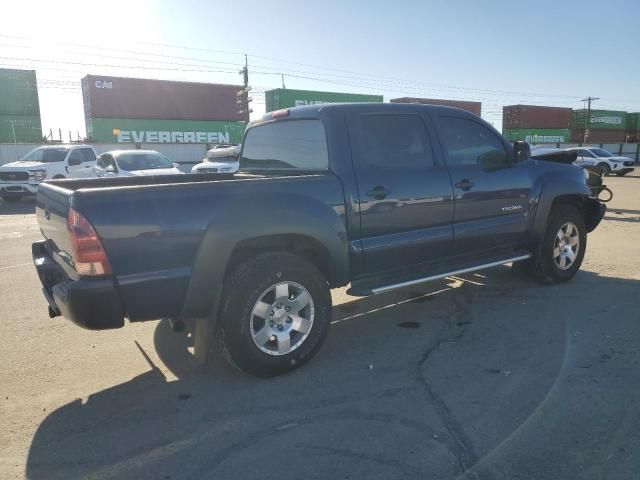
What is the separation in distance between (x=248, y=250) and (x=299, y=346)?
0.80 meters

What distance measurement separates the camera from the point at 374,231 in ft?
13.0

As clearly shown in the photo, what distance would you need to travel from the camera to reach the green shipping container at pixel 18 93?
30.6 meters

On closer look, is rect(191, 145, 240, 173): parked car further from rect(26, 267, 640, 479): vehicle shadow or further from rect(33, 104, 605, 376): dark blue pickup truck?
rect(26, 267, 640, 479): vehicle shadow

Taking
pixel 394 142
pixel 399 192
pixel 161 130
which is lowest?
pixel 399 192

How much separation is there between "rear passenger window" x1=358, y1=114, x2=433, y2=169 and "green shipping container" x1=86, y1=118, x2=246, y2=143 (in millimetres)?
32360

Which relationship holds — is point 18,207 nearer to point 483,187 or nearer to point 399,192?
point 399,192

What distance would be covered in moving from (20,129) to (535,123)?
46337 mm

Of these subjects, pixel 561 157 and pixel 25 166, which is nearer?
pixel 561 157

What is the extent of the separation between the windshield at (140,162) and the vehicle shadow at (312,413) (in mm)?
10979

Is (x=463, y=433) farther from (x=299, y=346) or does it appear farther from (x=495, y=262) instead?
(x=495, y=262)

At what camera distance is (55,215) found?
132 inches

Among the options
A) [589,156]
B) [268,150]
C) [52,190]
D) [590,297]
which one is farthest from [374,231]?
[589,156]

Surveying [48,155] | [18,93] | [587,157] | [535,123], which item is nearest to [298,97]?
[18,93]

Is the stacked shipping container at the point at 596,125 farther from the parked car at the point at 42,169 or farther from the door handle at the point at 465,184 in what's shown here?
the door handle at the point at 465,184
